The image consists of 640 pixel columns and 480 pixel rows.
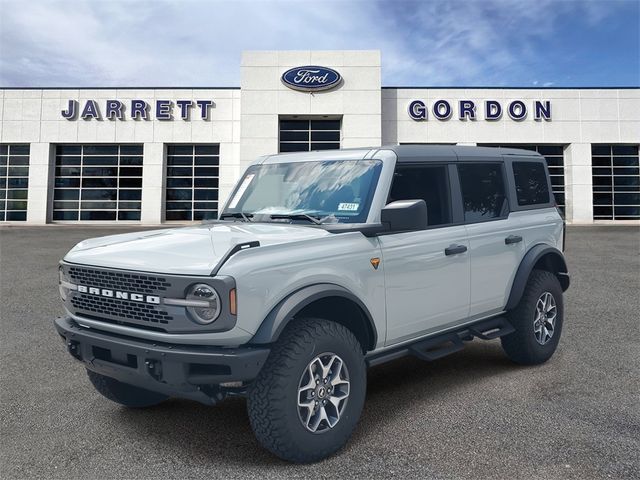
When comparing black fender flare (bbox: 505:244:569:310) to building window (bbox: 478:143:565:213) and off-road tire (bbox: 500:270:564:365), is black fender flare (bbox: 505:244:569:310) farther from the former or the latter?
building window (bbox: 478:143:565:213)

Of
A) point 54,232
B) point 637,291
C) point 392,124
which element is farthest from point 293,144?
point 637,291

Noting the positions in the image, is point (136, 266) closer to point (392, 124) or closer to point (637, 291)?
point (637, 291)

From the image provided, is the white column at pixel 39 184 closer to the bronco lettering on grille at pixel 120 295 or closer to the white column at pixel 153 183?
the white column at pixel 153 183

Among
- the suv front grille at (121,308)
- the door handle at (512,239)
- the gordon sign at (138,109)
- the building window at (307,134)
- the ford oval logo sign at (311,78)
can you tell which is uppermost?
the ford oval logo sign at (311,78)

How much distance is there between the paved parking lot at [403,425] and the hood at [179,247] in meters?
1.24

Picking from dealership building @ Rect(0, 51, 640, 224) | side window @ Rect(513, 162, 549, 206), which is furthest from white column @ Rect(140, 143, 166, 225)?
side window @ Rect(513, 162, 549, 206)

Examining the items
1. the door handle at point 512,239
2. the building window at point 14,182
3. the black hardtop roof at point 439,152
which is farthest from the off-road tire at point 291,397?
the building window at point 14,182

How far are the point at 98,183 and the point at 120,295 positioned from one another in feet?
94.7

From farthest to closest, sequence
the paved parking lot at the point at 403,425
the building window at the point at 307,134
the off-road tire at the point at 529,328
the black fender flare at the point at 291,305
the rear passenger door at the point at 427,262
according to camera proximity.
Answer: the building window at the point at 307,134, the off-road tire at the point at 529,328, the rear passenger door at the point at 427,262, the paved parking lot at the point at 403,425, the black fender flare at the point at 291,305

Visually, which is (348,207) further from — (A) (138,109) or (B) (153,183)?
(A) (138,109)

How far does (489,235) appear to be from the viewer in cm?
452

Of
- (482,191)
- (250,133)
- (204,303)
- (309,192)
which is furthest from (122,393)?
(250,133)

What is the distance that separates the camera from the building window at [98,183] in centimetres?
2892

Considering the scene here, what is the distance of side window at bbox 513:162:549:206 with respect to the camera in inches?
202
